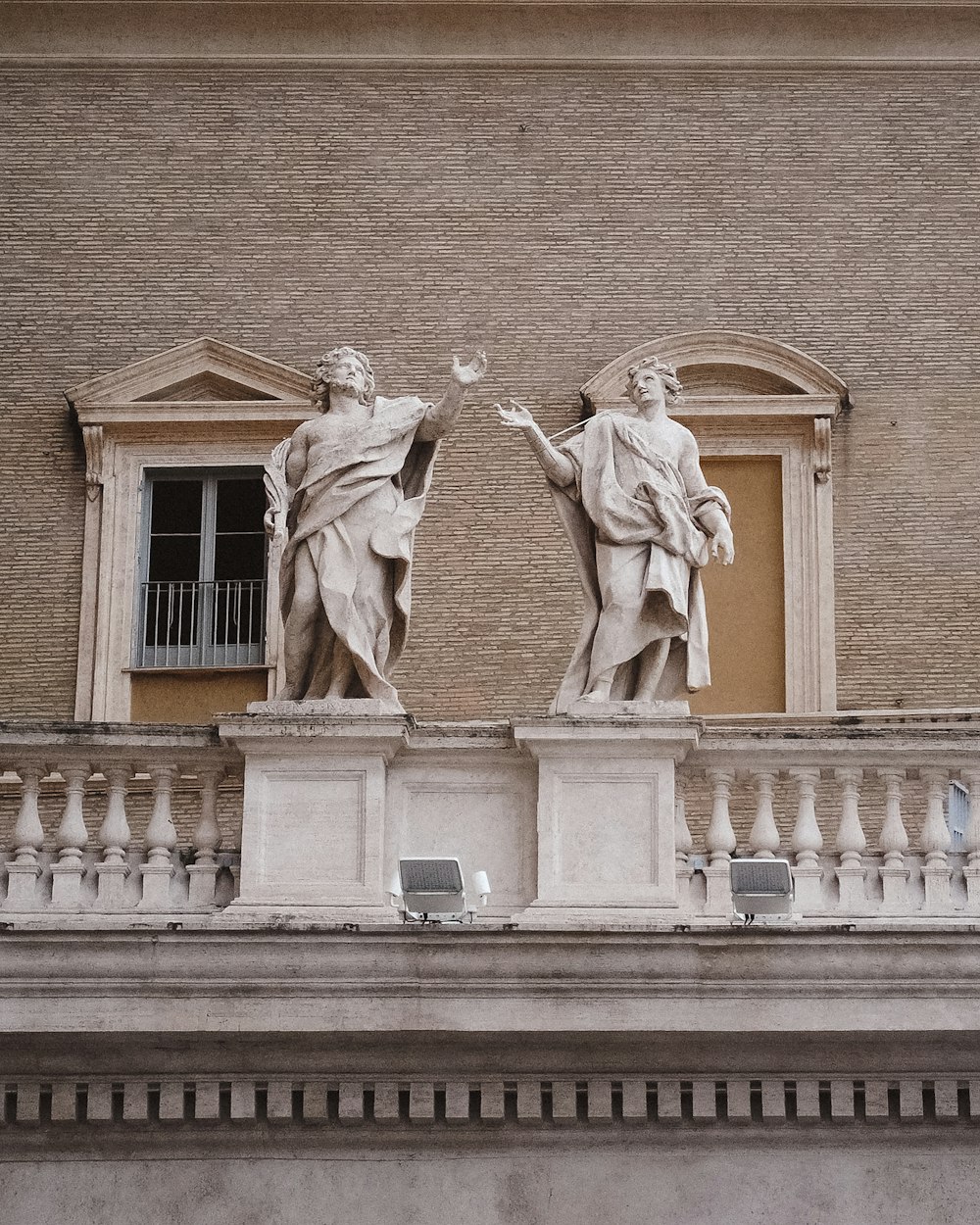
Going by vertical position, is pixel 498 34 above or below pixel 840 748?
above

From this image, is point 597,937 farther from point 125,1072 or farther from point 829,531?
point 829,531

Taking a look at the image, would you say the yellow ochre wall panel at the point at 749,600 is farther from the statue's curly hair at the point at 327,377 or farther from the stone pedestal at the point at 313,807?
the stone pedestal at the point at 313,807

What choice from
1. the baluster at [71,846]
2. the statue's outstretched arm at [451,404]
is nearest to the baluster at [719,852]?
the statue's outstretched arm at [451,404]

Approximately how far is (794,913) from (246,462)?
657cm

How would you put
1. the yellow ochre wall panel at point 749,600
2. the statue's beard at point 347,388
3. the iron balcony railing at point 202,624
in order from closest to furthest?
the statue's beard at point 347,388 < the yellow ochre wall panel at point 749,600 < the iron balcony railing at point 202,624

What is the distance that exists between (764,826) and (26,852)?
10.9ft

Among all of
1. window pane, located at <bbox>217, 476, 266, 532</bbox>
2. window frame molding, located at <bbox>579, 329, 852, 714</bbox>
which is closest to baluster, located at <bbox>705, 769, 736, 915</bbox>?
window frame molding, located at <bbox>579, 329, 852, 714</bbox>

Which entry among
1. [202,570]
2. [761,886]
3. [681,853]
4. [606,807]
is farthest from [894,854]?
[202,570]

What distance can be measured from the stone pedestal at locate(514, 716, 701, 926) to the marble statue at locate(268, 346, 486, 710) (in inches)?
31.9

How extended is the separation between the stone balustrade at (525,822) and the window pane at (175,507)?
5.17 metres

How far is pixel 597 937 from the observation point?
11086mm

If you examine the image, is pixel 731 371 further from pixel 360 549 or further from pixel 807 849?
pixel 807 849

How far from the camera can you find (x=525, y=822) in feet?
38.6

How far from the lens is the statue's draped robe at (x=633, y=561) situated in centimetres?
1195
